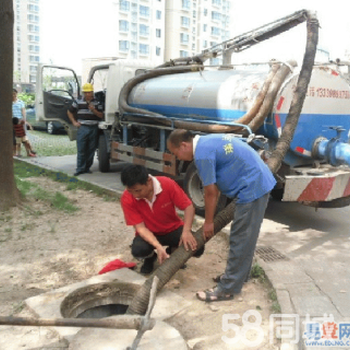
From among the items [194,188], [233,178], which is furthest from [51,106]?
[233,178]

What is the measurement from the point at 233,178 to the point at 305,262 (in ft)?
5.78

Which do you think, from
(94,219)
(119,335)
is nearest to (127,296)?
(119,335)

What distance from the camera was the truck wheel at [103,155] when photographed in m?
8.77

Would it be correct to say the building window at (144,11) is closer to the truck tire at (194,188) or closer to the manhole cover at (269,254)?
the truck tire at (194,188)

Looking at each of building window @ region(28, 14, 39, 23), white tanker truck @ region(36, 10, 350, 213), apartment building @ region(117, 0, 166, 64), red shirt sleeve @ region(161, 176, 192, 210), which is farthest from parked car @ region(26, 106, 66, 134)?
building window @ region(28, 14, 39, 23)

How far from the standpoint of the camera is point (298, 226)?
564 centimetres

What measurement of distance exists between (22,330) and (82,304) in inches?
22.6

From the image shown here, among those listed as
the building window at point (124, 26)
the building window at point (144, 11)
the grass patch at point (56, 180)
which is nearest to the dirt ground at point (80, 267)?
the grass patch at point (56, 180)

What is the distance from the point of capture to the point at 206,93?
234 inches

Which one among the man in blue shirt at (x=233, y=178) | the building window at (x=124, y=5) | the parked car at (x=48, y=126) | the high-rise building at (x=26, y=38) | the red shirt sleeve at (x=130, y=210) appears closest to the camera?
the man in blue shirt at (x=233, y=178)

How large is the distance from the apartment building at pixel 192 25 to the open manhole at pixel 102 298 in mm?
58876

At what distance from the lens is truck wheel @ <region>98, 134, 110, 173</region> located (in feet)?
28.8

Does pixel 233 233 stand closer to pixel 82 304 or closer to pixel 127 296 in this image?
pixel 127 296

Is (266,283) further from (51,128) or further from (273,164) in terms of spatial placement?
(51,128)
